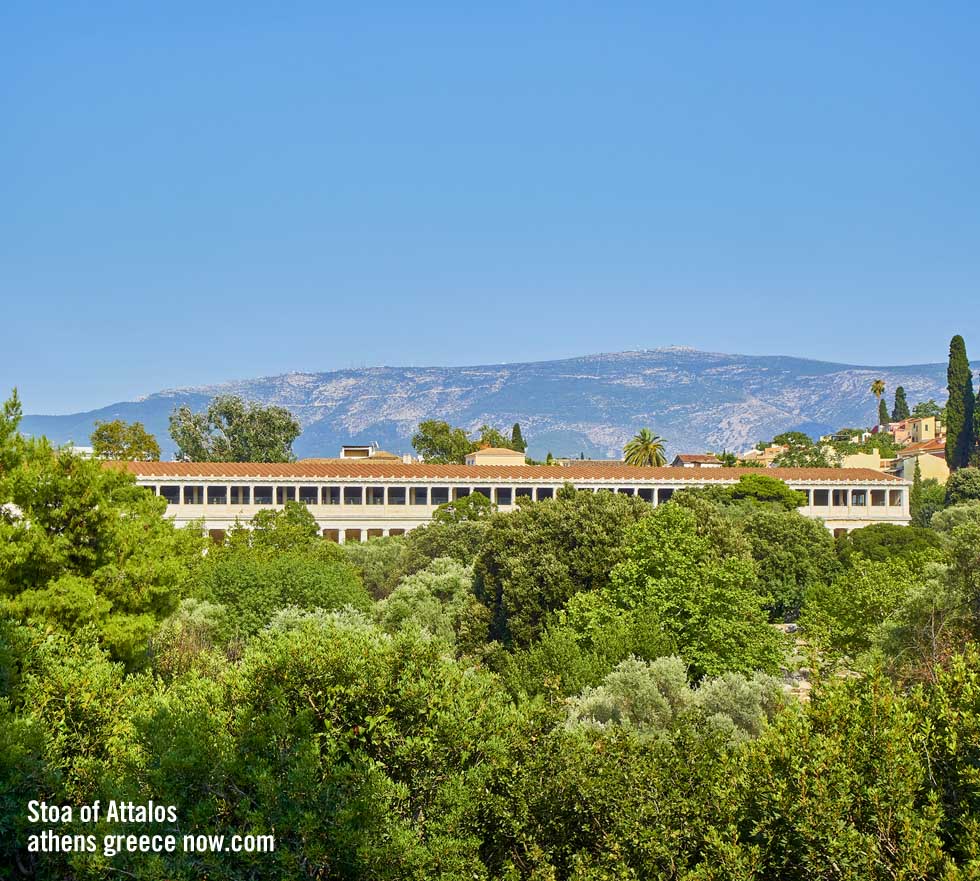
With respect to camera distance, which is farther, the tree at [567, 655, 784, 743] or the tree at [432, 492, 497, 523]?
the tree at [432, 492, 497, 523]

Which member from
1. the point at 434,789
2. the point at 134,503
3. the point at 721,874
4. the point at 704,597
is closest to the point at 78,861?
the point at 434,789

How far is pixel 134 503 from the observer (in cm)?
2780

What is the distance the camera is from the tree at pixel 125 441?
94.7 metres

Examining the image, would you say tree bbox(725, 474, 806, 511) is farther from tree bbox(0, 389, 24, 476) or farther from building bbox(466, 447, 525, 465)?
tree bbox(0, 389, 24, 476)

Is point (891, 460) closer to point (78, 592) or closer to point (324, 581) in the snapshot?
point (324, 581)

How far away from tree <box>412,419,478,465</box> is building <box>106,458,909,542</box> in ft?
68.4

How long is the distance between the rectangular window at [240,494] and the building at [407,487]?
0.25 feet

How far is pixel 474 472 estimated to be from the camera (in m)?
91.8

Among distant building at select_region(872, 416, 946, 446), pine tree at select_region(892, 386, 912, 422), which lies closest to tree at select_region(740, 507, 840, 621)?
distant building at select_region(872, 416, 946, 446)

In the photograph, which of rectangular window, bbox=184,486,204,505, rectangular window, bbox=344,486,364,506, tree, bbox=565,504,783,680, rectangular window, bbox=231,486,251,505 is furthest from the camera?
rectangular window, bbox=344,486,364,506

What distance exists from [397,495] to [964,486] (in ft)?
139

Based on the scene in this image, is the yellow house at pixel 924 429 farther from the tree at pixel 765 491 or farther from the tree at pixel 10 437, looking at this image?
the tree at pixel 10 437

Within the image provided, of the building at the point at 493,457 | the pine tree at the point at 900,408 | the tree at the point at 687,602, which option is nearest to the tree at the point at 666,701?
the tree at the point at 687,602

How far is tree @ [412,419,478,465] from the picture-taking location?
11581cm
